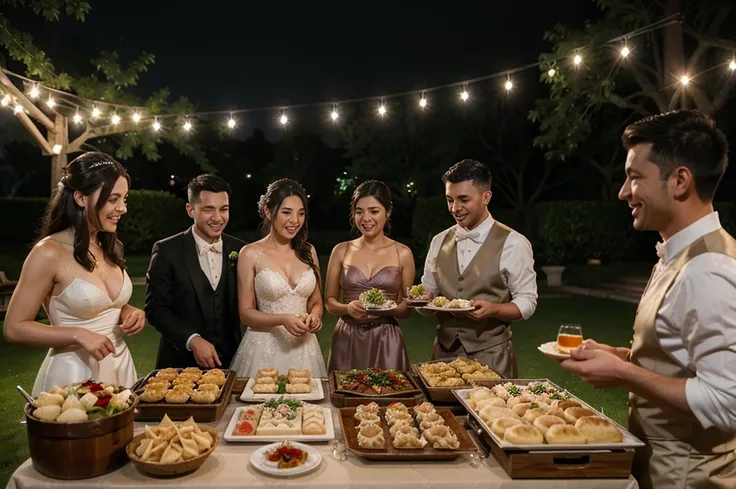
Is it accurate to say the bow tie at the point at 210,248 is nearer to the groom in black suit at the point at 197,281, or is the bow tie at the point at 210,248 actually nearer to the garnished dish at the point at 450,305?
the groom in black suit at the point at 197,281

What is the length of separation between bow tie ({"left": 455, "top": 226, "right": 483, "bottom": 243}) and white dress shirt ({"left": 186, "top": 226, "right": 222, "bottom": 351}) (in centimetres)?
194

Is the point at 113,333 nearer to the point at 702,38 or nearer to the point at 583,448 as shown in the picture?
the point at 583,448

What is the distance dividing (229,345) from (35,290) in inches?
67.5

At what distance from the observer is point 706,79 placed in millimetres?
15953

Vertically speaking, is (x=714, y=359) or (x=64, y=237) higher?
(x=64, y=237)

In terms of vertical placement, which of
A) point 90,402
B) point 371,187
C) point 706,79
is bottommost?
point 90,402

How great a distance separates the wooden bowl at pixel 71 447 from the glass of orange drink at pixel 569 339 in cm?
198

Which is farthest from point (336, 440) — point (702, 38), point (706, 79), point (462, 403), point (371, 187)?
point (706, 79)

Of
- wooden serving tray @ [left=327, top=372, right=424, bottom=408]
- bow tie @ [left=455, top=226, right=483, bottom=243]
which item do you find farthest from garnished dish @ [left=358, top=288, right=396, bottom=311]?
wooden serving tray @ [left=327, top=372, right=424, bottom=408]

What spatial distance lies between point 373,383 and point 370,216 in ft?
6.43

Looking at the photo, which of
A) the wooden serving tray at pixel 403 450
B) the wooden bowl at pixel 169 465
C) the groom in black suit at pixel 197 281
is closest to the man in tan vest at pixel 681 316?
the wooden serving tray at pixel 403 450

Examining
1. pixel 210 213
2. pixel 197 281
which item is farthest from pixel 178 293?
pixel 210 213

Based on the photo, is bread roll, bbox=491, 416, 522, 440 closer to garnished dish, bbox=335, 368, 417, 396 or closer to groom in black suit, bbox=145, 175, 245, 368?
garnished dish, bbox=335, 368, 417, 396

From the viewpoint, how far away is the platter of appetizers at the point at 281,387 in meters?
3.32
